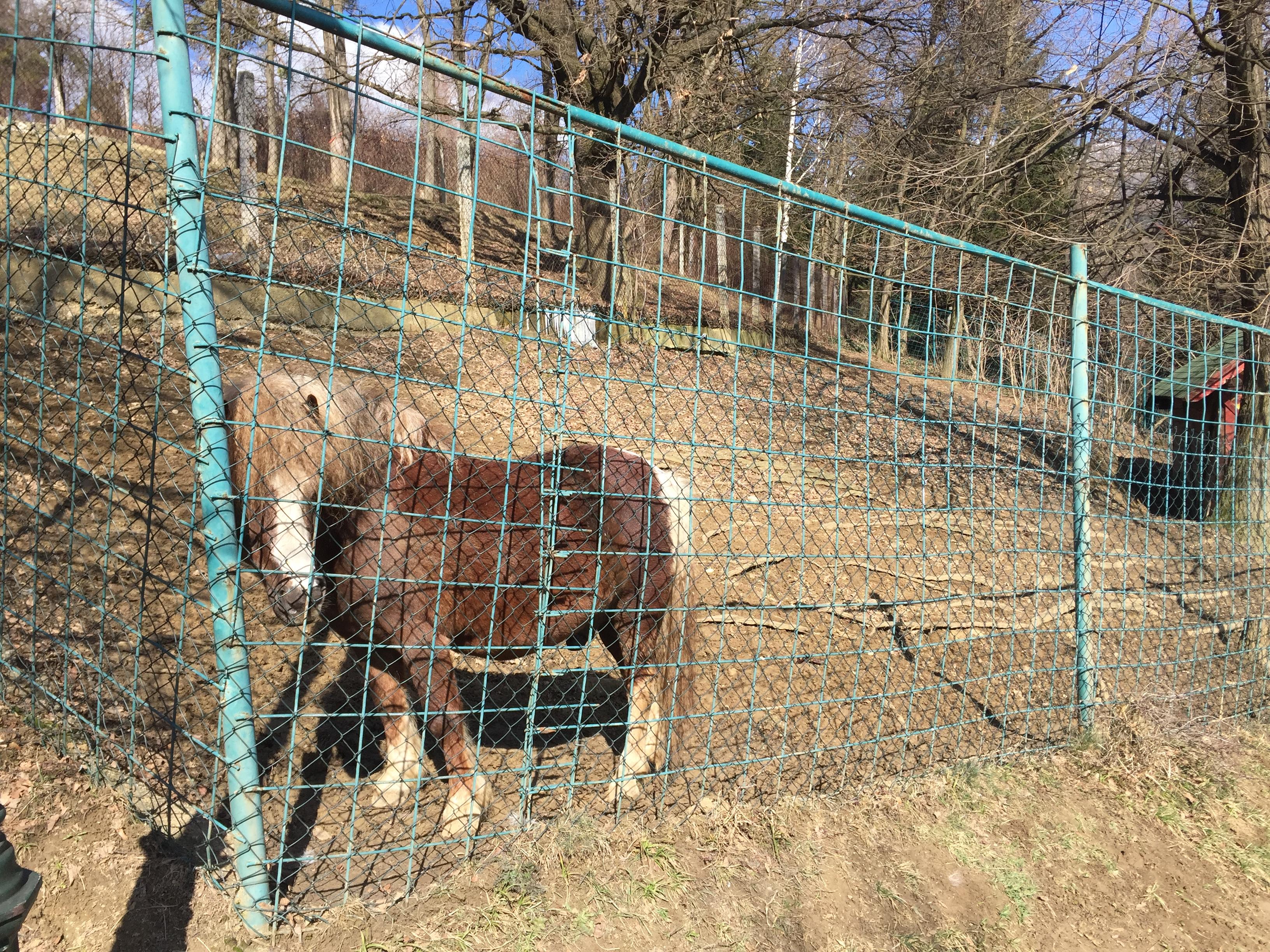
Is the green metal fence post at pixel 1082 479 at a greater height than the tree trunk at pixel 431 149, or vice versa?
the tree trunk at pixel 431 149

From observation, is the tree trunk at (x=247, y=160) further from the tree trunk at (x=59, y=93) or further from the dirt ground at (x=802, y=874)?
the dirt ground at (x=802, y=874)

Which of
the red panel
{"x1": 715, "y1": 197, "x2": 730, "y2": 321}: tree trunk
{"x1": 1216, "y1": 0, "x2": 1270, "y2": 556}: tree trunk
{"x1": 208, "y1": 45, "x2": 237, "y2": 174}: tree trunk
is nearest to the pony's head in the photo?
{"x1": 715, "y1": 197, "x2": 730, "y2": 321}: tree trunk

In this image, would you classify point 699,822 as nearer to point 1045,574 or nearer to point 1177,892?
point 1177,892

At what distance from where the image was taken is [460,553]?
10.5 feet

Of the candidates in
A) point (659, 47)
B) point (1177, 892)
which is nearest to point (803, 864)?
point (1177, 892)

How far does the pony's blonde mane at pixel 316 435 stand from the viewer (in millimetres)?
2594

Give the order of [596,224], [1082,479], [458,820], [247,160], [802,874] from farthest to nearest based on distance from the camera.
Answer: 1. [596,224]
2. [247,160]
3. [1082,479]
4. [458,820]
5. [802,874]

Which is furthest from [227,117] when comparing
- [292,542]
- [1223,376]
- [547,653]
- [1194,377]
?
[1194,377]

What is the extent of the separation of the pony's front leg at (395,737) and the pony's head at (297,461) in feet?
2.51

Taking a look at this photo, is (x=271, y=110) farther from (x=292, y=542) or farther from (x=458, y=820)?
(x=458, y=820)

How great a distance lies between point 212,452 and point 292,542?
20.0 inches

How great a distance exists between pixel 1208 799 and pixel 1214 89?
6.27m

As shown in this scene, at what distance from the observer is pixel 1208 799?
12.8 feet

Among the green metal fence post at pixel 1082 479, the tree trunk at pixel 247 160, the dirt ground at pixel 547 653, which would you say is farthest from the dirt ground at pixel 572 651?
the tree trunk at pixel 247 160
